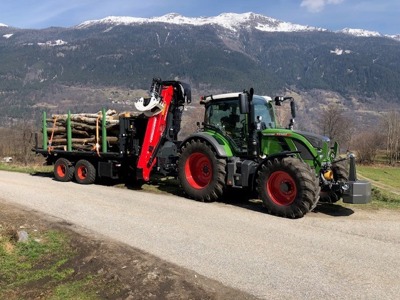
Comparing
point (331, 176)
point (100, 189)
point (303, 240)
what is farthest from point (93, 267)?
point (100, 189)

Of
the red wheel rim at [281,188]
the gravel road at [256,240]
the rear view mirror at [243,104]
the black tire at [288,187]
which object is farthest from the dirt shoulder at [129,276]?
the rear view mirror at [243,104]

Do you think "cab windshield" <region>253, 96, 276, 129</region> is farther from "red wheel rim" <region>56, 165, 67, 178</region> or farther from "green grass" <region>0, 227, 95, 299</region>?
"red wheel rim" <region>56, 165, 67, 178</region>

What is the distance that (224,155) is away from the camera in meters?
11.0

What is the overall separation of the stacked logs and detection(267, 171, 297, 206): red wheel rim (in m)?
5.74

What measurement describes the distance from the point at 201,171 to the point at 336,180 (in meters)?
3.38

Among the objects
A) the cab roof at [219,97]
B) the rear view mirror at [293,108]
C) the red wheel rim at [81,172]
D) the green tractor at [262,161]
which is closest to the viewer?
the green tractor at [262,161]

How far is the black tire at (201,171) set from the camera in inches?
432

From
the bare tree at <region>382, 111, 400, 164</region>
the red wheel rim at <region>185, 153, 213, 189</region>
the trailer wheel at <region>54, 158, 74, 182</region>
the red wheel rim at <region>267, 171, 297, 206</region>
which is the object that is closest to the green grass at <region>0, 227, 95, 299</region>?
the red wheel rim at <region>185, 153, 213, 189</region>

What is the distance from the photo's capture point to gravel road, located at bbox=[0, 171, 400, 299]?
19.4 ft

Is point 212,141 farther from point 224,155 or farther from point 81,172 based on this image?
point 81,172

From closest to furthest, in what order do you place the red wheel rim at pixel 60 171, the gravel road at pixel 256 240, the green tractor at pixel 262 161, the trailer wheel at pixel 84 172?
1. the gravel road at pixel 256 240
2. the green tractor at pixel 262 161
3. the trailer wheel at pixel 84 172
4. the red wheel rim at pixel 60 171

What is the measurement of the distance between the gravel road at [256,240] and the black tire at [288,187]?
300mm

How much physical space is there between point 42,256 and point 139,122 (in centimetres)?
659

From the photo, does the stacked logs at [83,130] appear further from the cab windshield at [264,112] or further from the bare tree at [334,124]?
the bare tree at [334,124]
